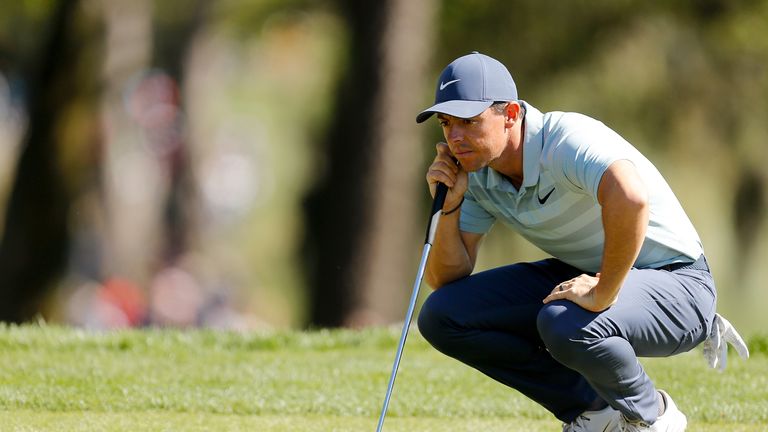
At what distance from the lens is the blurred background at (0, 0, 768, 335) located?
42.0 feet

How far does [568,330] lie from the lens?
165 inches

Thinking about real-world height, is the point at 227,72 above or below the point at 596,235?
below

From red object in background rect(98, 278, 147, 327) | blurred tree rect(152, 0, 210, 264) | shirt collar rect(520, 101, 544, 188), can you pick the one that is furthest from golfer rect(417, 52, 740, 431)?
blurred tree rect(152, 0, 210, 264)

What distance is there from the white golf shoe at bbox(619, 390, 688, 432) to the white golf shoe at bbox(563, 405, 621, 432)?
0.15ft

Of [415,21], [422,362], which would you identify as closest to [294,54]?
[415,21]

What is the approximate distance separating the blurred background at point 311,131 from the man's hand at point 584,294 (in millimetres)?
4311

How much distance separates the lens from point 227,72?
26.0 meters

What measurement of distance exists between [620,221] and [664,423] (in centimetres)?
81

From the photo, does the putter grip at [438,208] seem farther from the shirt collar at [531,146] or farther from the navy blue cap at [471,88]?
the navy blue cap at [471,88]

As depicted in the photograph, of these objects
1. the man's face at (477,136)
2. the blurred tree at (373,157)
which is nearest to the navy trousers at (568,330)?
the man's face at (477,136)

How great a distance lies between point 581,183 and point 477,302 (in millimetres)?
714

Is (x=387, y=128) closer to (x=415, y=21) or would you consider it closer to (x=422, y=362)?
(x=415, y=21)

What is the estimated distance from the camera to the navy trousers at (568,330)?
4.23 meters

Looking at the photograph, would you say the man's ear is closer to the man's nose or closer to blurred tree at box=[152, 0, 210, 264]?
the man's nose
